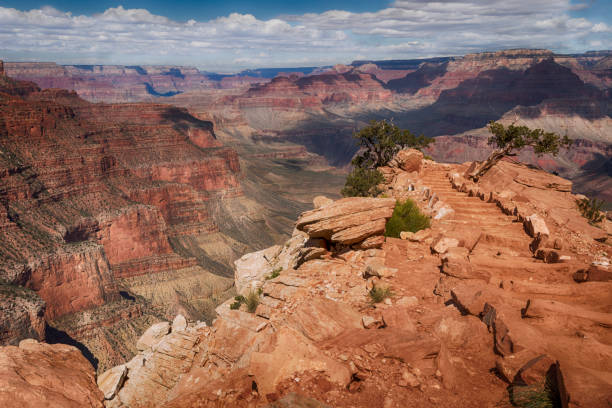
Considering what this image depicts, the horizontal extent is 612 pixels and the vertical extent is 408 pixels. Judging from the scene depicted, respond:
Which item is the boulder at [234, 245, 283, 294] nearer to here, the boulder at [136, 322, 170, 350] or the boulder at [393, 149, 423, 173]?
the boulder at [136, 322, 170, 350]

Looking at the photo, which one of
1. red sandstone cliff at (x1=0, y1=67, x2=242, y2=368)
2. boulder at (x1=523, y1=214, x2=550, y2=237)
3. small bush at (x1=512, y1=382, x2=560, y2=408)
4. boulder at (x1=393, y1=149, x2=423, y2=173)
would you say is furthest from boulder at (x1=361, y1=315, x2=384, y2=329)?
red sandstone cliff at (x1=0, y1=67, x2=242, y2=368)

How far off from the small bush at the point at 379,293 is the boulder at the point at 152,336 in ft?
37.6

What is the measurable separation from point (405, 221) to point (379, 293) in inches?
394

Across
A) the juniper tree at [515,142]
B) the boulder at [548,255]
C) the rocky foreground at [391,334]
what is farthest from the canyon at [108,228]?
the boulder at [548,255]

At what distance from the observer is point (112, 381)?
17109 mm

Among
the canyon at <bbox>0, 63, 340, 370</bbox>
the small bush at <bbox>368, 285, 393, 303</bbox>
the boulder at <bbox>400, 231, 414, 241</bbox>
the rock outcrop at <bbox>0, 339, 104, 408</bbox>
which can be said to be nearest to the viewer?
the rock outcrop at <bbox>0, 339, 104, 408</bbox>

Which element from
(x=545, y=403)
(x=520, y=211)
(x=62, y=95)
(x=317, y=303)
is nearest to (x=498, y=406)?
(x=545, y=403)

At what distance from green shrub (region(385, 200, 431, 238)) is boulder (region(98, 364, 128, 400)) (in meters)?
16.1

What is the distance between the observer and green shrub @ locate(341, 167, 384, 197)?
137 feet

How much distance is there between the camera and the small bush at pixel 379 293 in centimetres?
1634

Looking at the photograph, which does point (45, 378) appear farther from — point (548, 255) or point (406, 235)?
point (548, 255)

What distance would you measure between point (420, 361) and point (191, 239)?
384 feet

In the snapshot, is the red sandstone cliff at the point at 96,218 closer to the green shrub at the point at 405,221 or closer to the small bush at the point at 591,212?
the green shrub at the point at 405,221

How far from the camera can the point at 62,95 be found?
189750mm
